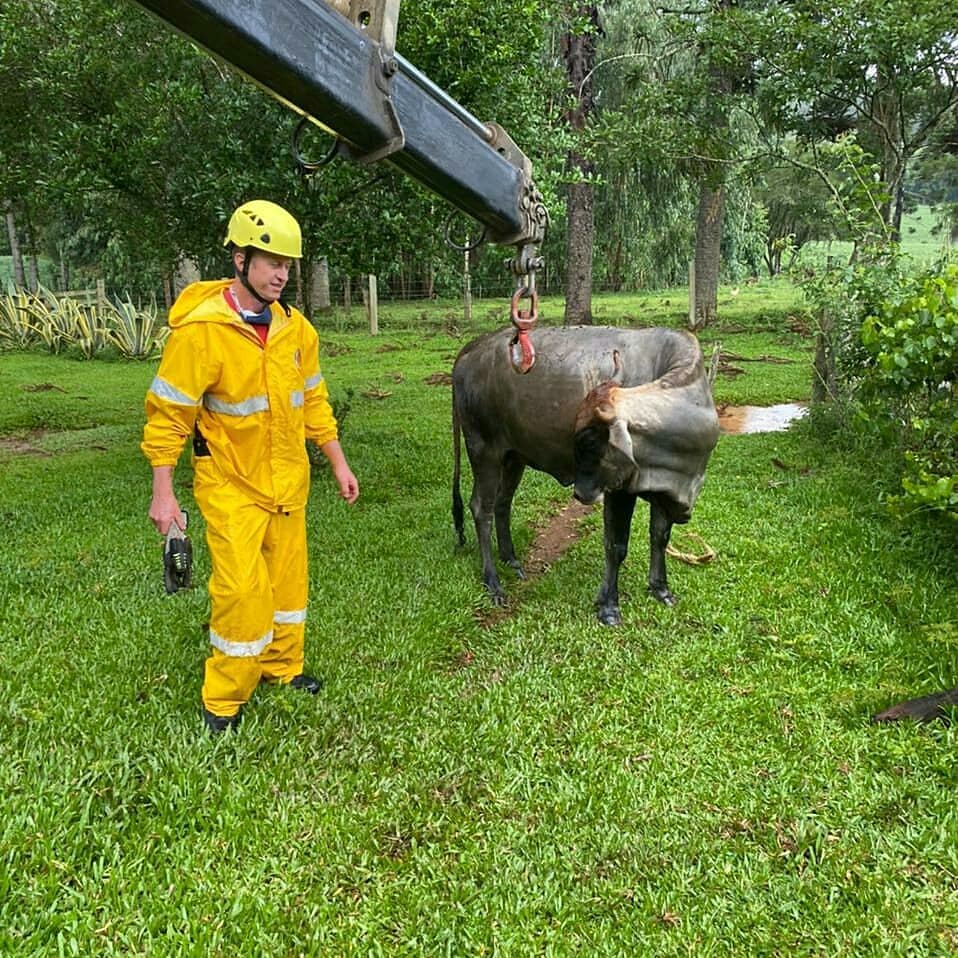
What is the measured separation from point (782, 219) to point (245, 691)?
43.7 m

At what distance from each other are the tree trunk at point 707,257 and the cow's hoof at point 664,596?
51.3 feet

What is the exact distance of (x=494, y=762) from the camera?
3.57m

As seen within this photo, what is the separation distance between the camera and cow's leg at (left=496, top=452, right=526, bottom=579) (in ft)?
19.4

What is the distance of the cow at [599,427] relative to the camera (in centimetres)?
436

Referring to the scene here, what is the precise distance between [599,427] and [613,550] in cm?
106

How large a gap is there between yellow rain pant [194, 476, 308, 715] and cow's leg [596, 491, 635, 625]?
2031 millimetres

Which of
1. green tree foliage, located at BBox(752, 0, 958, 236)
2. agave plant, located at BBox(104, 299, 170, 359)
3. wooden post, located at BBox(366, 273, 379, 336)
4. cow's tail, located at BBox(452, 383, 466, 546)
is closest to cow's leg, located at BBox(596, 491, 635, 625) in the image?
cow's tail, located at BBox(452, 383, 466, 546)

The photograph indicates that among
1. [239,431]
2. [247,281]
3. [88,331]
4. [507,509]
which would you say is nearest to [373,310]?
[88,331]

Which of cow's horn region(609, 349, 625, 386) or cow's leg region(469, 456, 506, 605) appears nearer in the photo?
cow's horn region(609, 349, 625, 386)

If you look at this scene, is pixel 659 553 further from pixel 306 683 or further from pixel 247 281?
pixel 247 281

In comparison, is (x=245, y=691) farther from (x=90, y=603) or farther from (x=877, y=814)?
(x=877, y=814)

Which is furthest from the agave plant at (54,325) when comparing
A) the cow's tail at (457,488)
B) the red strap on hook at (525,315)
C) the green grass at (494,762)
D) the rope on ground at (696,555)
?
the red strap on hook at (525,315)

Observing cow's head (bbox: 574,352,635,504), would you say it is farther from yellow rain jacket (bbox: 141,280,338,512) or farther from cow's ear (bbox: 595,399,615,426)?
yellow rain jacket (bbox: 141,280,338,512)

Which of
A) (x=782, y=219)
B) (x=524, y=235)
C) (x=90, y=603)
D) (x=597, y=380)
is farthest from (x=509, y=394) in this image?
(x=782, y=219)
